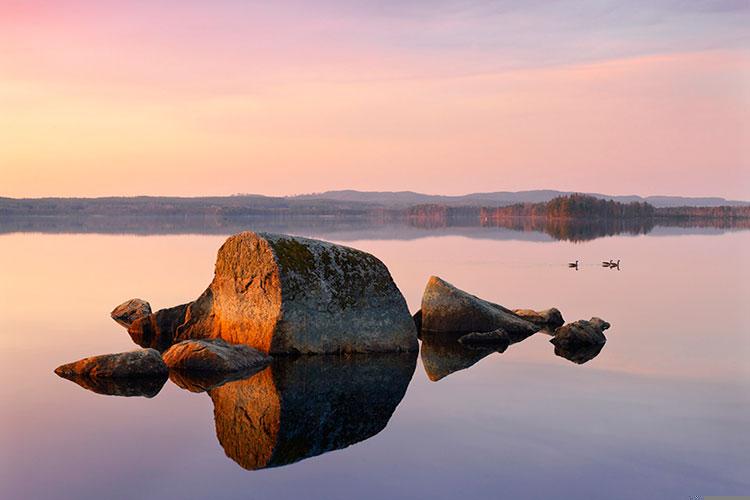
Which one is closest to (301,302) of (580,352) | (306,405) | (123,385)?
(123,385)

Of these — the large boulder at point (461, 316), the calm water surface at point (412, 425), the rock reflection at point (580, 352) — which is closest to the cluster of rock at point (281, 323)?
the rock reflection at point (580, 352)

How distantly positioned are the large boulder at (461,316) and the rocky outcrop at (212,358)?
533 centimetres

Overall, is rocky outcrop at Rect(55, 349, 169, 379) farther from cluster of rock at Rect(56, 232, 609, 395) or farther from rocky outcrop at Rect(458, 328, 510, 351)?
rocky outcrop at Rect(458, 328, 510, 351)

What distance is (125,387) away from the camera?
44.4ft

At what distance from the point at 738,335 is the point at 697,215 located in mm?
155342

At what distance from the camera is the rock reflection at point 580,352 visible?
1609 centimetres

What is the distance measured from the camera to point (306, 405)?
1226cm

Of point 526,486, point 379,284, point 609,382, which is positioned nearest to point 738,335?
point 609,382

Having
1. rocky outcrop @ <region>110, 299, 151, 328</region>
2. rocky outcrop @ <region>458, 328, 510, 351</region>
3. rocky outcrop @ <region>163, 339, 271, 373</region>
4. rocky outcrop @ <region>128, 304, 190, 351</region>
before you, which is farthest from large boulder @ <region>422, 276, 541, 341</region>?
rocky outcrop @ <region>110, 299, 151, 328</region>

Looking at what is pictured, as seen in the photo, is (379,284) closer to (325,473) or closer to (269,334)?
(269,334)

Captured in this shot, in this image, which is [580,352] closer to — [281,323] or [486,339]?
[486,339]

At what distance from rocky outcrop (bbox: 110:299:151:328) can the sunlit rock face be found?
264 inches

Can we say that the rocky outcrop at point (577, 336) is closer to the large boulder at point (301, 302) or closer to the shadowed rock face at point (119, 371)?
the large boulder at point (301, 302)

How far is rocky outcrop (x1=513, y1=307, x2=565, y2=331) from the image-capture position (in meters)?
20.5
